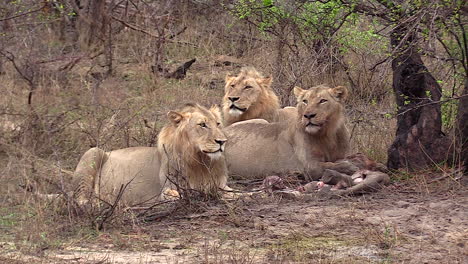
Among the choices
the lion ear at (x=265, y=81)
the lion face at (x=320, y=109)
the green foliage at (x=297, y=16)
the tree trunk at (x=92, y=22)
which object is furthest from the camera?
the tree trunk at (x=92, y=22)

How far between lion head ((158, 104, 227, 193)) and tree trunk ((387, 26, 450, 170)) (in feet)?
6.26

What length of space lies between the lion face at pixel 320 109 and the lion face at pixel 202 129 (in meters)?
1.28

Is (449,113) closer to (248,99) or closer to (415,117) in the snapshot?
(415,117)

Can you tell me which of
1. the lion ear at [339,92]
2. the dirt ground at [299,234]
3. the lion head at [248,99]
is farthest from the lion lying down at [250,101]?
the dirt ground at [299,234]

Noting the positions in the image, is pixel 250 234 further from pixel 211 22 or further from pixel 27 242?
pixel 211 22

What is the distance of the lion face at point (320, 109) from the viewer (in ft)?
26.9

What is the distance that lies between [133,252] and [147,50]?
850 centimetres

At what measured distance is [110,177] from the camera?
7.65 metres

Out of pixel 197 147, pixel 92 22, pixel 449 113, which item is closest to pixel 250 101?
pixel 449 113

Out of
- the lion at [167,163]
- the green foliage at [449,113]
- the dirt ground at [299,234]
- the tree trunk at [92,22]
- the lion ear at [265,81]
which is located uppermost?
the tree trunk at [92,22]

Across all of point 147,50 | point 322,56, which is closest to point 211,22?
point 147,50

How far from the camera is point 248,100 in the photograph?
9836 mm

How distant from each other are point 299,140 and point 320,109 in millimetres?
491

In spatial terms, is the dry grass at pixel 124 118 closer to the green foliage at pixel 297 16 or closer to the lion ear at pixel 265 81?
the green foliage at pixel 297 16
